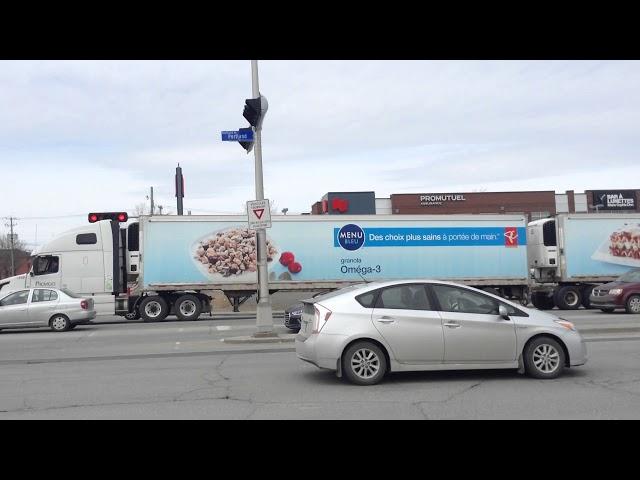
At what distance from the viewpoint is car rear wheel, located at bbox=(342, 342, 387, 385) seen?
881 centimetres

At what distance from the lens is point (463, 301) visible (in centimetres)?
912

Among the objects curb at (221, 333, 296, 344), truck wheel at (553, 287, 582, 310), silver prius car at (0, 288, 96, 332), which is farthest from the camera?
truck wheel at (553, 287, 582, 310)

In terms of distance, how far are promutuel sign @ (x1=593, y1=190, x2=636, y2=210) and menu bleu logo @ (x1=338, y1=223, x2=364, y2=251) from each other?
4510 centimetres

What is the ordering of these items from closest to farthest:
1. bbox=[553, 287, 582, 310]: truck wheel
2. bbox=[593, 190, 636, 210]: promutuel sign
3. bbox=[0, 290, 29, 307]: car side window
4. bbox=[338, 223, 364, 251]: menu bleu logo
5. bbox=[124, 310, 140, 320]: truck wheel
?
bbox=[0, 290, 29, 307]: car side window, bbox=[124, 310, 140, 320]: truck wheel, bbox=[338, 223, 364, 251]: menu bleu logo, bbox=[553, 287, 582, 310]: truck wheel, bbox=[593, 190, 636, 210]: promutuel sign

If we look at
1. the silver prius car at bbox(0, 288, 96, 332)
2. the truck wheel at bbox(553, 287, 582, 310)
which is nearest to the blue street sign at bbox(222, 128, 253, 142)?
the silver prius car at bbox(0, 288, 96, 332)

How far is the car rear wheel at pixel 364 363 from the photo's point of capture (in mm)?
8812

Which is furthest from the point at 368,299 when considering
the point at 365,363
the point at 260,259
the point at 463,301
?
the point at 260,259

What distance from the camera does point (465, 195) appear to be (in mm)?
60469

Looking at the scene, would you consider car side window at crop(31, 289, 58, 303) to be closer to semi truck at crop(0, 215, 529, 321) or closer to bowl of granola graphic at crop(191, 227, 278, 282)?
semi truck at crop(0, 215, 529, 321)

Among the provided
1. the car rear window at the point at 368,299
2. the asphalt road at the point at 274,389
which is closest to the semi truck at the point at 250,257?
the asphalt road at the point at 274,389

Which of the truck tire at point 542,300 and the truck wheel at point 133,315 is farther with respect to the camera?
the truck tire at point 542,300

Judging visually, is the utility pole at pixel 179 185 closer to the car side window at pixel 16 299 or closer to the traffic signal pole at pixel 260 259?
the car side window at pixel 16 299
